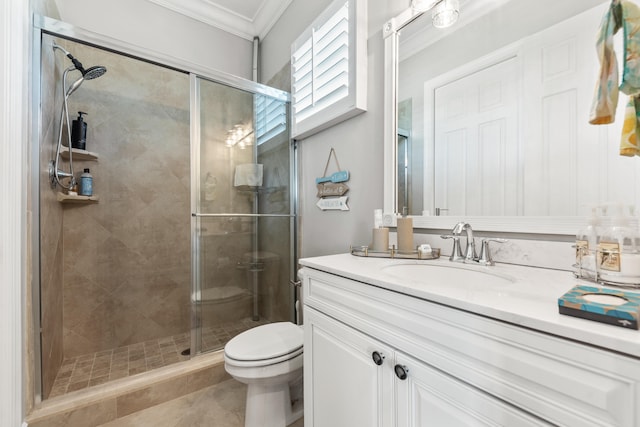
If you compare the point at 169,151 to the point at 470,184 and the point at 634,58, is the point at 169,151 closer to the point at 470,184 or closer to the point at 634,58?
the point at 470,184

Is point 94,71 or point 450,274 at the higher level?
point 94,71

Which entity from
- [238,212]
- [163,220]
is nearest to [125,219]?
[163,220]

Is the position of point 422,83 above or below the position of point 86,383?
above

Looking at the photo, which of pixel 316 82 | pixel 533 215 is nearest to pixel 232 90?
pixel 316 82

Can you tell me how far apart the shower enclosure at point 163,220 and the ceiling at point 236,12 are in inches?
22.4

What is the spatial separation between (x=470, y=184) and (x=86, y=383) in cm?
234

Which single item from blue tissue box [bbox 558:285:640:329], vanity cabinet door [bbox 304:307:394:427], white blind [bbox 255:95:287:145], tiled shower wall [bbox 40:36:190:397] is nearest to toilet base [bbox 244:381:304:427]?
vanity cabinet door [bbox 304:307:394:427]

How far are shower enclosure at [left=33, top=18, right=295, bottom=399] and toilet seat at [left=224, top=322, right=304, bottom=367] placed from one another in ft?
2.01

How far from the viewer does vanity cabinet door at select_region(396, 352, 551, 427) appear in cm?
52

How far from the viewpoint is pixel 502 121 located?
100cm

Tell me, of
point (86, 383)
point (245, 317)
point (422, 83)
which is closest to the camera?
point (422, 83)

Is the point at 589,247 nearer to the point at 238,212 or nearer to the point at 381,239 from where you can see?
the point at 381,239

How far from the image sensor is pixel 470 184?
1093 millimetres

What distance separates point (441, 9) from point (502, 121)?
1.92ft
